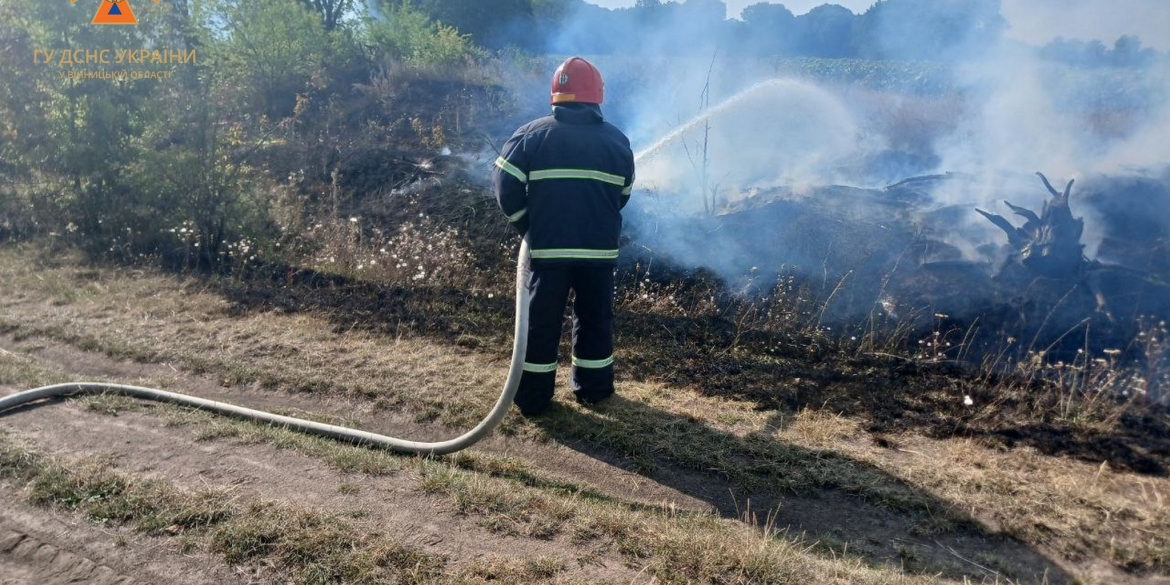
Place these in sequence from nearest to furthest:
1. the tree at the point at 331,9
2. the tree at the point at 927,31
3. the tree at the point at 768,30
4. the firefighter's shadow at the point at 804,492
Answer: the firefighter's shadow at the point at 804,492, the tree at the point at 927,31, the tree at the point at 331,9, the tree at the point at 768,30

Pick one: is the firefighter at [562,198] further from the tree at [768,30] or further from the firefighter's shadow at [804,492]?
the tree at [768,30]

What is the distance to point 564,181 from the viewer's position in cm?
434

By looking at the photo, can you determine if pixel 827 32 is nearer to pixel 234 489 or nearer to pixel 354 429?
pixel 354 429

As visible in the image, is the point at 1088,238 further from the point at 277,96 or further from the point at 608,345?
the point at 277,96

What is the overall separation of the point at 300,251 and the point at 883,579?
7.47 meters

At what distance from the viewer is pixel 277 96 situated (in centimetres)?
1432

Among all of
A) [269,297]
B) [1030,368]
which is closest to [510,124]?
[269,297]

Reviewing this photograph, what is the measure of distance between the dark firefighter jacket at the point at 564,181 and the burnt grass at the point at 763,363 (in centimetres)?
140

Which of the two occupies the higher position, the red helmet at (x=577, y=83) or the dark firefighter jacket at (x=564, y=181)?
the red helmet at (x=577, y=83)

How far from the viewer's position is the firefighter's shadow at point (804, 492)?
3.28 m

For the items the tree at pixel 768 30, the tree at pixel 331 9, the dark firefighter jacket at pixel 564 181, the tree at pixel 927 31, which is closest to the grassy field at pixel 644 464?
the dark firefighter jacket at pixel 564 181

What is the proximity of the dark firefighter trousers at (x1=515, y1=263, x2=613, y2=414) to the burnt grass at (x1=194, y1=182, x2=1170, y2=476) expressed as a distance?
2.19 feet

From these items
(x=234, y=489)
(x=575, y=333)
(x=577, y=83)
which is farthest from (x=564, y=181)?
(x=234, y=489)

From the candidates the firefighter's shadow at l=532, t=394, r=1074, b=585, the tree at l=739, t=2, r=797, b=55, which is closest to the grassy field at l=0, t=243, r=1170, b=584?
the firefighter's shadow at l=532, t=394, r=1074, b=585
